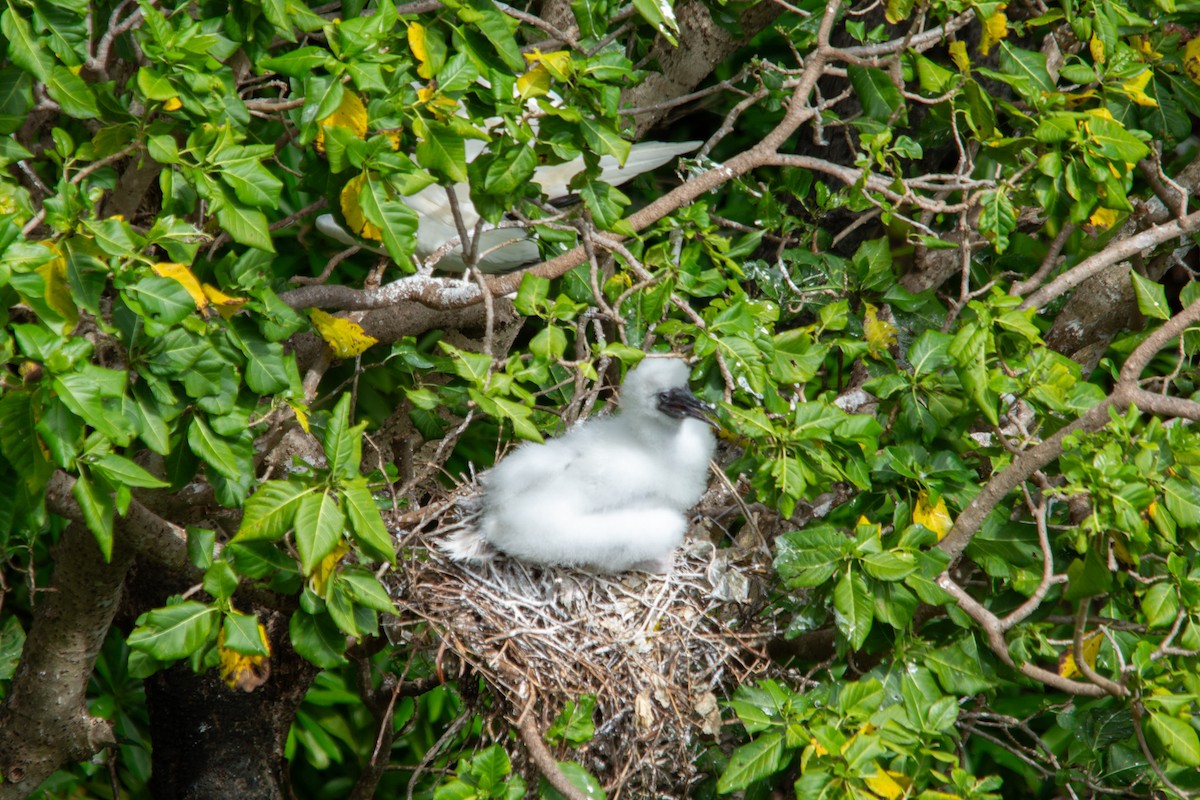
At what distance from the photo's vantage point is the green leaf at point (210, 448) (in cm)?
200

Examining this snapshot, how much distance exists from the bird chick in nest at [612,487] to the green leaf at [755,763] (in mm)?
748

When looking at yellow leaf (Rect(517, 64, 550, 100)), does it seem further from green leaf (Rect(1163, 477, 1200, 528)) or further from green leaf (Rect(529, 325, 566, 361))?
green leaf (Rect(1163, 477, 1200, 528))

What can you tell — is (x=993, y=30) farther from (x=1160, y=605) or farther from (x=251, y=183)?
(x=251, y=183)

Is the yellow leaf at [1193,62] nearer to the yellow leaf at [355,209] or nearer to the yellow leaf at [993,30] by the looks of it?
the yellow leaf at [993,30]

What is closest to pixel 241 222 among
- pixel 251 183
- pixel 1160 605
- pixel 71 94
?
pixel 251 183

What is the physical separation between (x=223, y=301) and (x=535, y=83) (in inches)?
29.3

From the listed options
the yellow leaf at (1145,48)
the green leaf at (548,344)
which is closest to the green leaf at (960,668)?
the green leaf at (548,344)

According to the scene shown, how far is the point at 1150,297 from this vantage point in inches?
112

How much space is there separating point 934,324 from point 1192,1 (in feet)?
3.49

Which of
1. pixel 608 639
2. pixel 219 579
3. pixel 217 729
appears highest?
pixel 219 579

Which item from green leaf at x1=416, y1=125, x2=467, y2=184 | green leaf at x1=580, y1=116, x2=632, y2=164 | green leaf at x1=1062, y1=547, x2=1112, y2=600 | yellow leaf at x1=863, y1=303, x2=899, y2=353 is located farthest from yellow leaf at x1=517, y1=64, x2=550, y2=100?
green leaf at x1=1062, y1=547, x2=1112, y2=600

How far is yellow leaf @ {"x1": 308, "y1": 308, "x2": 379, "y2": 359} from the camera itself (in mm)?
2994

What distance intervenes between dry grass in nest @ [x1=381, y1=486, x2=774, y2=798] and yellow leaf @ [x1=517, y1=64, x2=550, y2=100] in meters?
1.07

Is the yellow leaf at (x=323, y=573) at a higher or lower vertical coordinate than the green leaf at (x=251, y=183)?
lower
